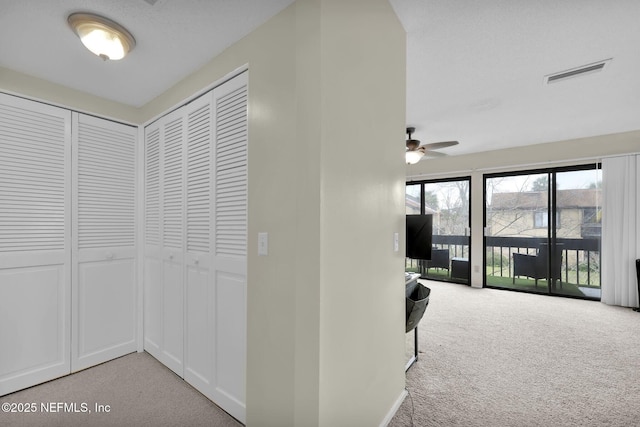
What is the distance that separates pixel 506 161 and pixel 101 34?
560cm

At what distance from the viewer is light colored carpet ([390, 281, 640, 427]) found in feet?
5.82

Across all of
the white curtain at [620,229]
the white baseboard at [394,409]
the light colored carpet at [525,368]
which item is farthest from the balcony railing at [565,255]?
the white baseboard at [394,409]

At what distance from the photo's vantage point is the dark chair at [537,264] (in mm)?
4594

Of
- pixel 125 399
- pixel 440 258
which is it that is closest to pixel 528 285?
pixel 440 258

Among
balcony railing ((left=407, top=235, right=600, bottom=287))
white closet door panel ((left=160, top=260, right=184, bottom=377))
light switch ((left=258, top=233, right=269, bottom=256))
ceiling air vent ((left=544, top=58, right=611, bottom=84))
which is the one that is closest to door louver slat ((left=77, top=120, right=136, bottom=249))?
white closet door panel ((left=160, top=260, right=184, bottom=377))

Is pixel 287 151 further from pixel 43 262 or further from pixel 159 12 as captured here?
pixel 43 262

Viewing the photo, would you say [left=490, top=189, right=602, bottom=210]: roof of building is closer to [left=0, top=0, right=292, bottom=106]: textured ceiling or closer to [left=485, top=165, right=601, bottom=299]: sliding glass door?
[left=485, top=165, right=601, bottom=299]: sliding glass door

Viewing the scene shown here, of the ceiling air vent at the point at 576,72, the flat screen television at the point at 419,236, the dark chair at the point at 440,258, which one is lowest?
the dark chair at the point at 440,258

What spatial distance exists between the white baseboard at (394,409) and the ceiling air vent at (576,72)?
9.47 feet

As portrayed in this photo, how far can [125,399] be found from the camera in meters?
1.90

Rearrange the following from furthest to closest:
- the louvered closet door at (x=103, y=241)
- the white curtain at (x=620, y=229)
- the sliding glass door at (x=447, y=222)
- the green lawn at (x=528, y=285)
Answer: the sliding glass door at (x=447, y=222) < the green lawn at (x=528, y=285) < the white curtain at (x=620, y=229) < the louvered closet door at (x=103, y=241)

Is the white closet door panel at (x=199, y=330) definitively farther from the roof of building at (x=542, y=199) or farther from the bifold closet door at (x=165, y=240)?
the roof of building at (x=542, y=199)

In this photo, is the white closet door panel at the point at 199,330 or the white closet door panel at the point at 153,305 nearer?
the white closet door panel at the point at 199,330

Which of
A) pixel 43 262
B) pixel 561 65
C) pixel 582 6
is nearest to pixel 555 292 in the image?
pixel 561 65
